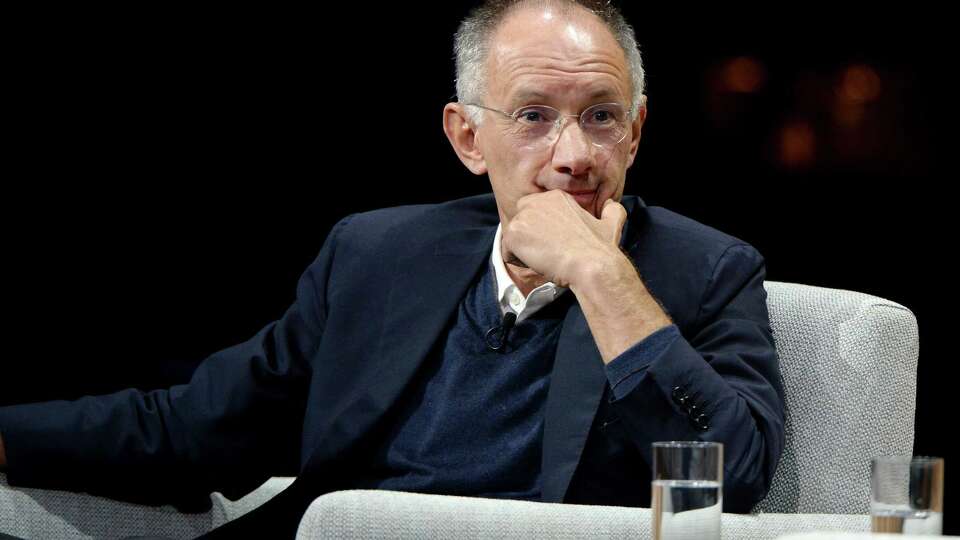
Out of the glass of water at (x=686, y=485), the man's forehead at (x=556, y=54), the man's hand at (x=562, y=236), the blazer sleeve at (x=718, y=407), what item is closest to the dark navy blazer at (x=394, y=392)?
the blazer sleeve at (x=718, y=407)

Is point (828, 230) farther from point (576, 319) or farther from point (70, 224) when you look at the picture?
point (70, 224)

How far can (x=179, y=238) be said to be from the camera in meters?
3.29

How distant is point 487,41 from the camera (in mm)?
2258

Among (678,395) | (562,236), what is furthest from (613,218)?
(678,395)

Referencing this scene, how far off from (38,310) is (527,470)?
1.66 metres

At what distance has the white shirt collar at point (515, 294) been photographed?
212 centimetres

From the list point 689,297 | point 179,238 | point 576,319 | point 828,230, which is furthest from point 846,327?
point 179,238

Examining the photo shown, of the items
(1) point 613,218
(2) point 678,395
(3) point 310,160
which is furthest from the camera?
(3) point 310,160

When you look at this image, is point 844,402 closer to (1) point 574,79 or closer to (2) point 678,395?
(2) point 678,395

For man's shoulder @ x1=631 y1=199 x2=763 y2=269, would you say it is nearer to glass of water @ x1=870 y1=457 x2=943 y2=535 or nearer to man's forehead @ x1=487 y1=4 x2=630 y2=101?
man's forehead @ x1=487 y1=4 x2=630 y2=101

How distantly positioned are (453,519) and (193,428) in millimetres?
829

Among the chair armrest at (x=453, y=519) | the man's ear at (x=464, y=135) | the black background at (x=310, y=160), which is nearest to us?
the chair armrest at (x=453, y=519)

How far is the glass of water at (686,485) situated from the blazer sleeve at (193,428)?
1.02 meters

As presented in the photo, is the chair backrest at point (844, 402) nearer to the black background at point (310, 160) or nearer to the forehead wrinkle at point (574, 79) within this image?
the forehead wrinkle at point (574, 79)
